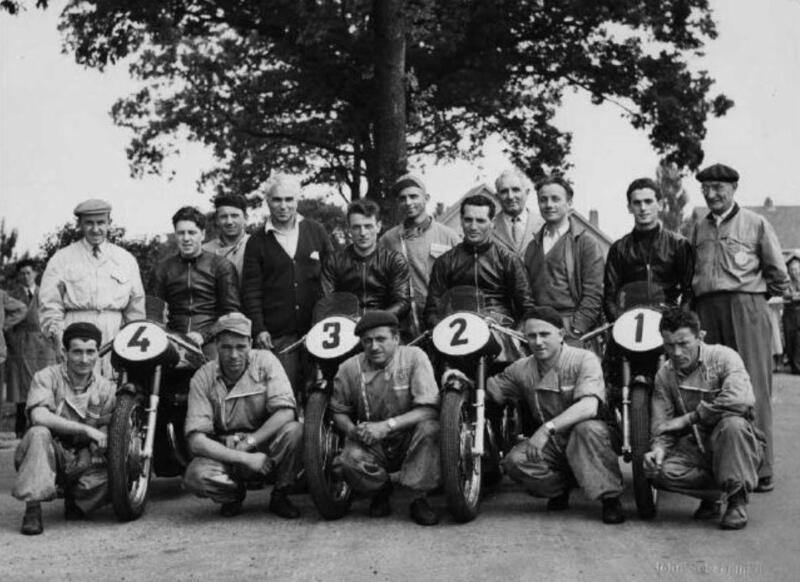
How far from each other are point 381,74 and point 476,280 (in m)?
8.28

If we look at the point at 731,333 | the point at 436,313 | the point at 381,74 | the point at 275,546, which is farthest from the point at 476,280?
the point at 381,74

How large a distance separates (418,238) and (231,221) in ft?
4.76

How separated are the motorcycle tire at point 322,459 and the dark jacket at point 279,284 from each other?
1.31 meters

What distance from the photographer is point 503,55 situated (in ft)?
68.2

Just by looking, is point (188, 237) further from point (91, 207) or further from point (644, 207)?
point (644, 207)

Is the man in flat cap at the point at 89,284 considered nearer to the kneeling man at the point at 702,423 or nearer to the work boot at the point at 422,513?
the work boot at the point at 422,513

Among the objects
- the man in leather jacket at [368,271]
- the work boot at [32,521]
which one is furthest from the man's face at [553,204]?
the work boot at [32,521]

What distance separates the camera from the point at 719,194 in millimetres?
7934

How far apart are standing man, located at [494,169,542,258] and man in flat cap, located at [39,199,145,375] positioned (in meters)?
2.75

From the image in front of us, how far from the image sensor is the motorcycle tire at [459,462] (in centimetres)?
659

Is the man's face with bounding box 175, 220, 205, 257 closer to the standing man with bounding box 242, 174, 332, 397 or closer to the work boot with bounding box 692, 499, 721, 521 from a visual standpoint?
the standing man with bounding box 242, 174, 332, 397

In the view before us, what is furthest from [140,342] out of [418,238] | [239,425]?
[418,238]

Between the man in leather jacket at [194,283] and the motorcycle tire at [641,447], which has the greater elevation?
the man in leather jacket at [194,283]

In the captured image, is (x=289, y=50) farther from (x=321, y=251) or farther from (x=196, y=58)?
(x=321, y=251)
